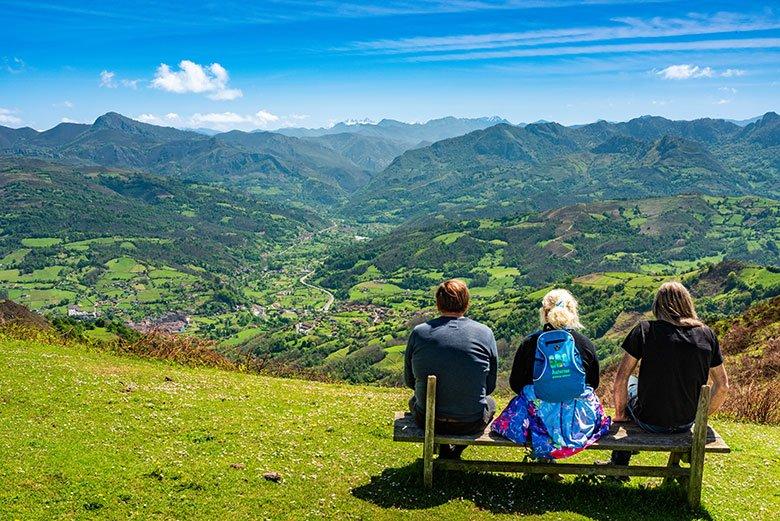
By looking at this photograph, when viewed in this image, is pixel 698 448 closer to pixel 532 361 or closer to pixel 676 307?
pixel 676 307

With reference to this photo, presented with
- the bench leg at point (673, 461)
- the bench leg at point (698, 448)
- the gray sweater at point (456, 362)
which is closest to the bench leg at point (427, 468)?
the gray sweater at point (456, 362)

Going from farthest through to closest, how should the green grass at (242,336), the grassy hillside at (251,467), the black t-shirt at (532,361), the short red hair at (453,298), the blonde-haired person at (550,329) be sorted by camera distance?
the green grass at (242,336)
the short red hair at (453,298)
the black t-shirt at (532,361)
the blonde-haired person at (550,329)
the grassy hillside at (251,467)

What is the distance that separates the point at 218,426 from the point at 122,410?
2.77 m

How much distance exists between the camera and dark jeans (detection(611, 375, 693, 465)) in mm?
10016

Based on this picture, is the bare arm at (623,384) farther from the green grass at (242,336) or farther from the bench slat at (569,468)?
the green grass at (242,336)

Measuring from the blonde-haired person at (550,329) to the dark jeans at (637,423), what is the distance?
110 centimetres

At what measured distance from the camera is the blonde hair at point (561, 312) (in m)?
9.58

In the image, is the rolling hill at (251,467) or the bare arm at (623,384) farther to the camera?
the bare arm at (623,384)

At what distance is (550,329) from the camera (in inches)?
387

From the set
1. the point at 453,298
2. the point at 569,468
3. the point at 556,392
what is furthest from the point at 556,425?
the point at 453,298

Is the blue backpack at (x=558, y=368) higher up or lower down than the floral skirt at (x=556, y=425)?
higher up

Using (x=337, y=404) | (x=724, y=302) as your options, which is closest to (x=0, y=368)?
(x=337, y=404)

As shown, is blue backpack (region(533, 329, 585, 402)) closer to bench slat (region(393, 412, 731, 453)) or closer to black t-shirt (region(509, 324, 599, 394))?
black t-shirt (region(509, 324, 599, 394))

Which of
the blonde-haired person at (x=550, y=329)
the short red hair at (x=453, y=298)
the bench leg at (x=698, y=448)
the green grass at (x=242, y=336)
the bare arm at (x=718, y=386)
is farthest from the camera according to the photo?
the green grass at (x=242, y=336)
